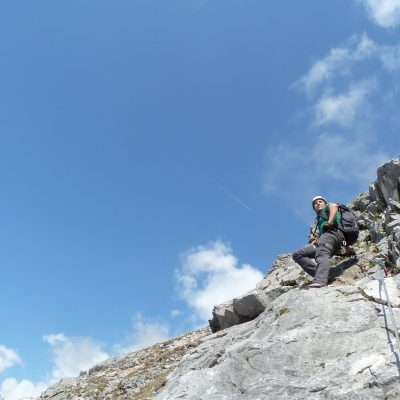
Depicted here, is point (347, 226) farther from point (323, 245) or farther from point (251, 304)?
point (251, 304)

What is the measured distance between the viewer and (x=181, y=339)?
102 feet

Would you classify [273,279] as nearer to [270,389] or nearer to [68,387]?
[270,389]

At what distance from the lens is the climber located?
14.6 metres

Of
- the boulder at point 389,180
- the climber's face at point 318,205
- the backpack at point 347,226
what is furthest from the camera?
the boulder at point 389,180

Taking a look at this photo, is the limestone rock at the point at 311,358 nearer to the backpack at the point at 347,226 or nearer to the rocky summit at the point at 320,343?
the rocky summit at the point at 320,343

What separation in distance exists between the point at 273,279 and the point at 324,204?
6779mm

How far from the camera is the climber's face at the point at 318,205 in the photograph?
16312 mm

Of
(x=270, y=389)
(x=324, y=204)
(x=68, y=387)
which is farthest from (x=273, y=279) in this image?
(x=68, y=387)

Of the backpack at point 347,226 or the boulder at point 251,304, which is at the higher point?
the backpack at point 347,226

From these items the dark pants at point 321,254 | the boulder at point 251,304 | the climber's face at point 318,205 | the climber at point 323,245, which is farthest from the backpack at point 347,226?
the boulder at point 251,304

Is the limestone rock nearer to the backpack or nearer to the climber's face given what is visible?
the backpack

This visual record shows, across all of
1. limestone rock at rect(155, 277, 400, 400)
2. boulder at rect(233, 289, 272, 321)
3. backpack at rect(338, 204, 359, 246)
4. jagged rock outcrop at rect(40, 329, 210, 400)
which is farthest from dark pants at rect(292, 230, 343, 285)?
jagged rock outcrop at rect(40, 329, 210, 400)

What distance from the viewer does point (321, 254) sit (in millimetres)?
14977

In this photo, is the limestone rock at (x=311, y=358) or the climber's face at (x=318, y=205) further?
the climber's face at (x=318, y=205)
